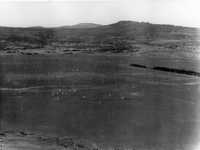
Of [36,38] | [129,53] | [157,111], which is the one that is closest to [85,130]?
[157,111]

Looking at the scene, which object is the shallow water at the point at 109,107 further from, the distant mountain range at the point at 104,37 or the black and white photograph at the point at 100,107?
the distant mountain range at the point at 104,37

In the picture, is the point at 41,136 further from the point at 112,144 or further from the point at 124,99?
the point at 124,99

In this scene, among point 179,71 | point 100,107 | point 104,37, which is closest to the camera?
point 100,107

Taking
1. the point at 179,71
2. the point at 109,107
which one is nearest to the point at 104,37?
the point at 179,71

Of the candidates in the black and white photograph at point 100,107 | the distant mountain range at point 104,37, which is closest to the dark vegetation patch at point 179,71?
the black and white photograph at point 100,107

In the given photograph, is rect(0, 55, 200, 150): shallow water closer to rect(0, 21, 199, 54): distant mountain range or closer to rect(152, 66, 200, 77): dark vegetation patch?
rect(152, 66, 200, 77): dark vegetation patch

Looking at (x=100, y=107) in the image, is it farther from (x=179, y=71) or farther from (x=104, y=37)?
(x=104, y=37)

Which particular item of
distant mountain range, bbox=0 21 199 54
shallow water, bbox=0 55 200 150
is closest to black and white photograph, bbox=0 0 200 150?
shallow water, bbox=0 55 200 150

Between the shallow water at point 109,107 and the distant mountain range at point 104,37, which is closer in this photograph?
the shallow water at point 109,107
